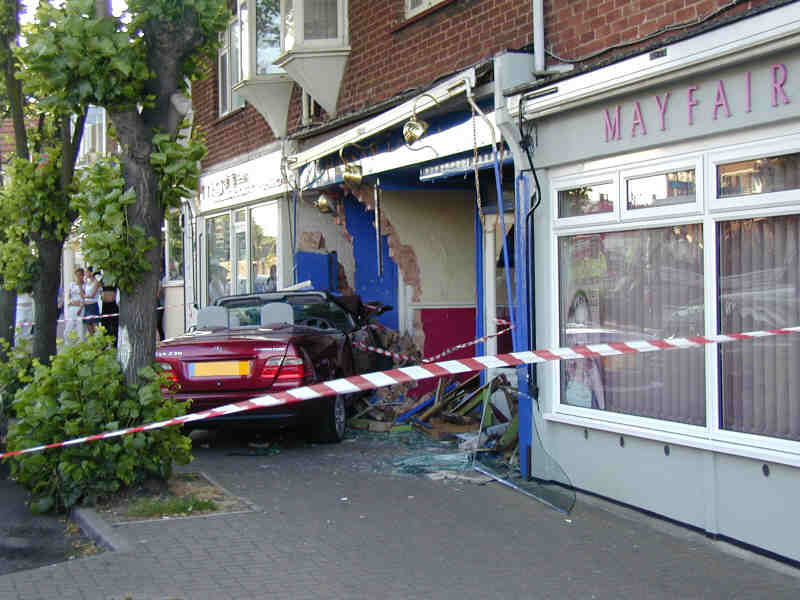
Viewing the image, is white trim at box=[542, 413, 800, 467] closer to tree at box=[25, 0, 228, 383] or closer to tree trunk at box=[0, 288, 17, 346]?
tree at box=[25, 0, 228, 383]

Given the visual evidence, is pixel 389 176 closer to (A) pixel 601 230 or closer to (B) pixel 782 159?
(A) pixel 601 230

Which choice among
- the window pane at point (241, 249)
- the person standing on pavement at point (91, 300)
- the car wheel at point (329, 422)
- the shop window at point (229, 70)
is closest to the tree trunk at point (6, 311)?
the car wheel at point (329, 422)

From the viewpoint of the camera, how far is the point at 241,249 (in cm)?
1712

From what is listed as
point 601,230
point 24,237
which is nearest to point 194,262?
point 24,237

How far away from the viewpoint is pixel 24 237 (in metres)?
11.1

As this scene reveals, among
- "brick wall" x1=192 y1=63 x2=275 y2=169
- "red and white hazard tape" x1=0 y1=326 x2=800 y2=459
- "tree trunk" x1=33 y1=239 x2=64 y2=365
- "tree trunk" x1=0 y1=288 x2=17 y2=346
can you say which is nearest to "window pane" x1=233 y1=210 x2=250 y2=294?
"brick wall" x1=192 y1=63 x2=275 y2=169

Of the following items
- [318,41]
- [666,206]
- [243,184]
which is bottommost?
[666,206]

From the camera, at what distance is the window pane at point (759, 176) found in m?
5.84

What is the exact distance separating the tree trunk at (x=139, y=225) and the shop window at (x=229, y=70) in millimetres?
9546

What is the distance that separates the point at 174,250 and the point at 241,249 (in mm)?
5355

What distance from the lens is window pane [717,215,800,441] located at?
5938 mm

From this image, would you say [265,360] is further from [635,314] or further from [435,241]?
[435,241]

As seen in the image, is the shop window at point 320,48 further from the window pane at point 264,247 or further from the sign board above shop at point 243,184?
the window pane at point 264,247

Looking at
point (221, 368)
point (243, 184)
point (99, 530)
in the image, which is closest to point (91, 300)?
point (243, 184)
